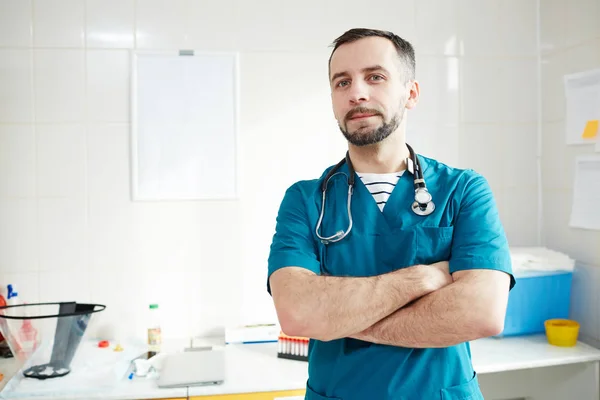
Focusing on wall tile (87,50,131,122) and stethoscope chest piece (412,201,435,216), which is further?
wall tile (87,50,131,122)

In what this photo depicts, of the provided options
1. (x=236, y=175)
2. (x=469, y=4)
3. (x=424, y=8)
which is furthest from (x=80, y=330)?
(x=469, y=4)

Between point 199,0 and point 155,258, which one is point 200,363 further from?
point 199,0

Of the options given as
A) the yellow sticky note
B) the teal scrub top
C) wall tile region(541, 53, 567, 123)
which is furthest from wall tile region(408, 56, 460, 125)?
the teal scrub top

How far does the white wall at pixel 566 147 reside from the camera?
2.32 m

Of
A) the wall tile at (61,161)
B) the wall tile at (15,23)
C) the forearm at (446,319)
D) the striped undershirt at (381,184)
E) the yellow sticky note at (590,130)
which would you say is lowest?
the forearm at (446,319)

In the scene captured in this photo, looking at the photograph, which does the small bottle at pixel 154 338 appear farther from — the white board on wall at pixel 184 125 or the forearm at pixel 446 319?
the forearm at pixel 446 319

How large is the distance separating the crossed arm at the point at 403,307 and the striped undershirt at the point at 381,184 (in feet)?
0.71

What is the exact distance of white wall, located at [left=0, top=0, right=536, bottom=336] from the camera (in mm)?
2271

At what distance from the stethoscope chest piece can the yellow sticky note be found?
1.22m

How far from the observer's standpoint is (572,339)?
7.22 ft

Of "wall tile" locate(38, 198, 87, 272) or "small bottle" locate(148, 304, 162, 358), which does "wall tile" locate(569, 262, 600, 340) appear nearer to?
"small bottle" locate(148, 304, 162, 358)

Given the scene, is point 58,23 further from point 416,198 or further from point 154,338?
point 416,198

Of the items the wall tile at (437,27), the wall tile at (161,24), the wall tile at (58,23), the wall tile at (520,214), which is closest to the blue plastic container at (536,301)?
the wall tile at (520,214)

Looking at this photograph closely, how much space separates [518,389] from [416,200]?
4.83ft
